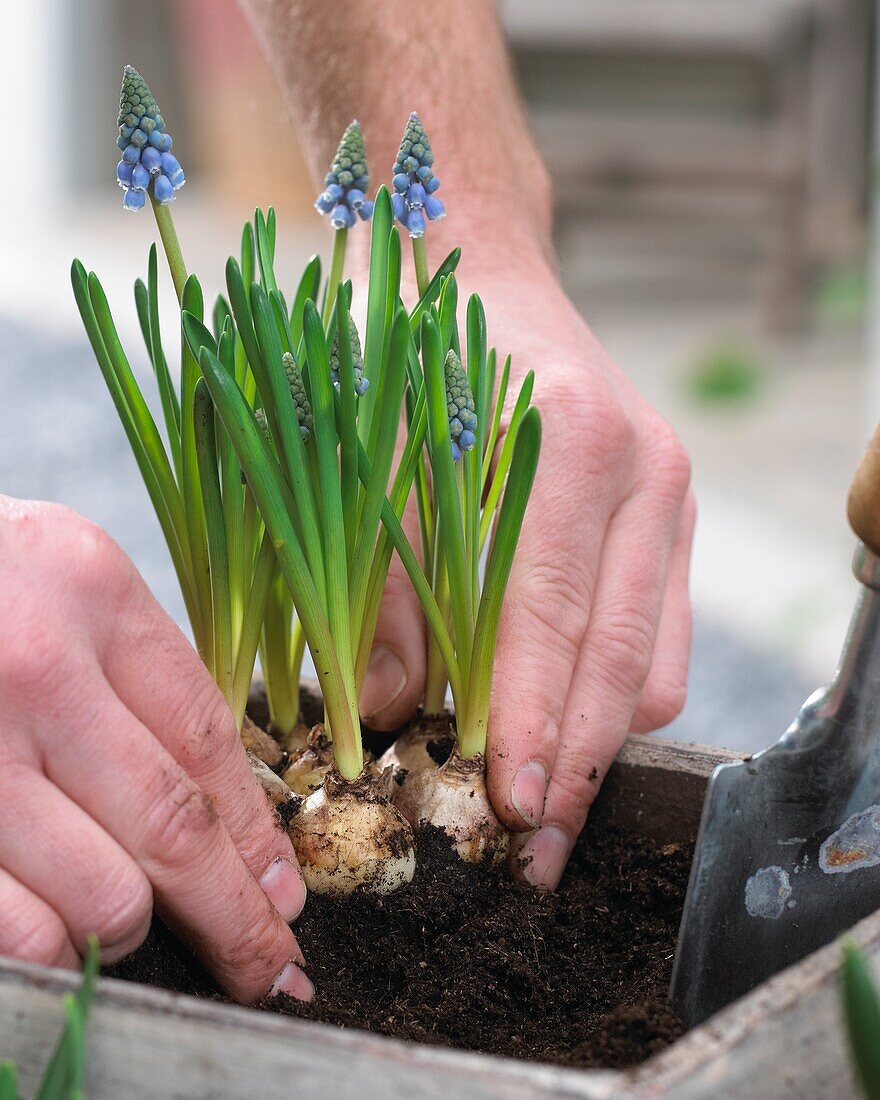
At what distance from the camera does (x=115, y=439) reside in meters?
3.70

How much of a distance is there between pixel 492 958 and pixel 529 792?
0.42ft

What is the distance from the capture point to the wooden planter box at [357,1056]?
495 millimetres

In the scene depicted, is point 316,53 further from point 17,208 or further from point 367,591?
point 17,208

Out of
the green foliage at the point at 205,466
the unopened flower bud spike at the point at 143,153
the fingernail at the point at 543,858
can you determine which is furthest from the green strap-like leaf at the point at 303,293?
the fingernail at the point at 543,858

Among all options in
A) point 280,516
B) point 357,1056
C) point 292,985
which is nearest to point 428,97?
point 280,516

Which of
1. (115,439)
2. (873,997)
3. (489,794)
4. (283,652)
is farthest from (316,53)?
(115,439)

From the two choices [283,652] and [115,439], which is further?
[115,439]

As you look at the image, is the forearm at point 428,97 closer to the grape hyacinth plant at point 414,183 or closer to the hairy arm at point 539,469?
the hairy arm at point 539,469

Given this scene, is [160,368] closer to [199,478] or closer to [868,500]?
[199,478]

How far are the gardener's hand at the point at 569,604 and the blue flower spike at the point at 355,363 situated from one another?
6.8 inches

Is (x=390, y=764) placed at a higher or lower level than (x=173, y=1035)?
lower

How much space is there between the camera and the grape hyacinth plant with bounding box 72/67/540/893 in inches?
29.7

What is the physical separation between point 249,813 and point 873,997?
1.24 feet

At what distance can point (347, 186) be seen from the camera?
87 cm
